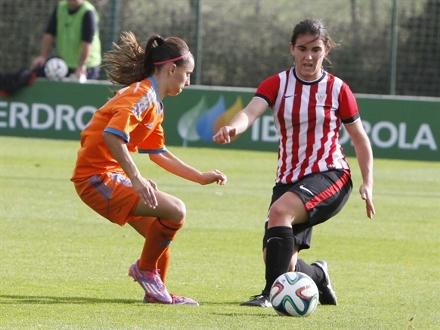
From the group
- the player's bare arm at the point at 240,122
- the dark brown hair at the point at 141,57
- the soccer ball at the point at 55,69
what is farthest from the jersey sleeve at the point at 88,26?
the player's bare arm at the point at 240,122

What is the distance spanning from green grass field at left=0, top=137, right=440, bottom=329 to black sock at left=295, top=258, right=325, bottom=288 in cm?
20

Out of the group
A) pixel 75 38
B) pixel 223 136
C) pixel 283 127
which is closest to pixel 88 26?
pixel 75 38

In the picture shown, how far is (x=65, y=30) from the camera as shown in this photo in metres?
21.5

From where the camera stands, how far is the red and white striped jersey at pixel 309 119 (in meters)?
8.30

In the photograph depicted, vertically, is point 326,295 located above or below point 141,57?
below

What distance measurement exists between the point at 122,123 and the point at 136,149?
67cm

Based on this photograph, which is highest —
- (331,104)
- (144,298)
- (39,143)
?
(331,104)

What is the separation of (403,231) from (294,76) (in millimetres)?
4165

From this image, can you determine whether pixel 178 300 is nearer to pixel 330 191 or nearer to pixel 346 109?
pixel 330 191

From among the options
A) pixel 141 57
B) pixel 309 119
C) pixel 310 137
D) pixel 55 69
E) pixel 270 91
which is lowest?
pixel 55 69

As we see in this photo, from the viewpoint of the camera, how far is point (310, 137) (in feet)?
27.2

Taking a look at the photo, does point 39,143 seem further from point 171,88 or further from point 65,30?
point 171,88

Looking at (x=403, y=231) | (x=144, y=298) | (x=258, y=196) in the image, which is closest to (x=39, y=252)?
(x=144, y=298)

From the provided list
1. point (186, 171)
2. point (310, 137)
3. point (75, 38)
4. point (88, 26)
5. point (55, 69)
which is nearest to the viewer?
point (310, 137)
